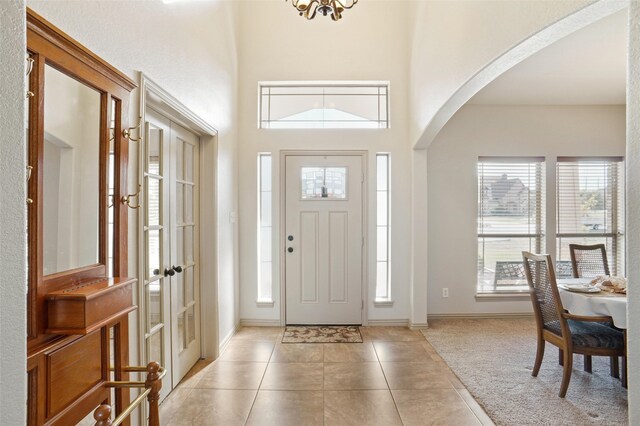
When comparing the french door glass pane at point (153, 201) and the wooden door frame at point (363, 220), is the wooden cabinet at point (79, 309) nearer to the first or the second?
the french door glass pane at point (153, 201)

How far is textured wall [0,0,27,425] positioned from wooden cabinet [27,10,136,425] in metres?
0.37

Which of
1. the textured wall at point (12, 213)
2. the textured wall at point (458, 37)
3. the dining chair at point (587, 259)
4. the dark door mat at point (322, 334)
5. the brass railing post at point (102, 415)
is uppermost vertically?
the textured wall at point (458, 37)

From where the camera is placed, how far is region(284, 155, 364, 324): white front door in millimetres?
4285

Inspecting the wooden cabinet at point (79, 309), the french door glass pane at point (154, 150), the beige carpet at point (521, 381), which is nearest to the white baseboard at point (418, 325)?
the beige carpet at point (521, 381)

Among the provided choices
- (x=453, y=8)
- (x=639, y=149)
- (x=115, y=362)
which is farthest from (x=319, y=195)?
(x=639, y=149)

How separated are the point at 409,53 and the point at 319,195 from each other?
1979mm

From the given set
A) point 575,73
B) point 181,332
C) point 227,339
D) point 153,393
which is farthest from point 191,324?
point 575,73

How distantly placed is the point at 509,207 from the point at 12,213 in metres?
5.02

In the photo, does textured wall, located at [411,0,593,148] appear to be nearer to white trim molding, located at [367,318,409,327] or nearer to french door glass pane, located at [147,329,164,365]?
white trim molding, located at [367,318,409,327]

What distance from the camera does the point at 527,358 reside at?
3312mm

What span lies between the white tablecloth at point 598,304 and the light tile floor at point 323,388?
3.49ft

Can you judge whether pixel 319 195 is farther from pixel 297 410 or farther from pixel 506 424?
pixel 506 424

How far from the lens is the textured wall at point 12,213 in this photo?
698 mm

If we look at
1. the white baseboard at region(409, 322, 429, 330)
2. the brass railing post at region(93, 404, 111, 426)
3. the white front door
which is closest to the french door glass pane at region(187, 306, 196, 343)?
the white front door
